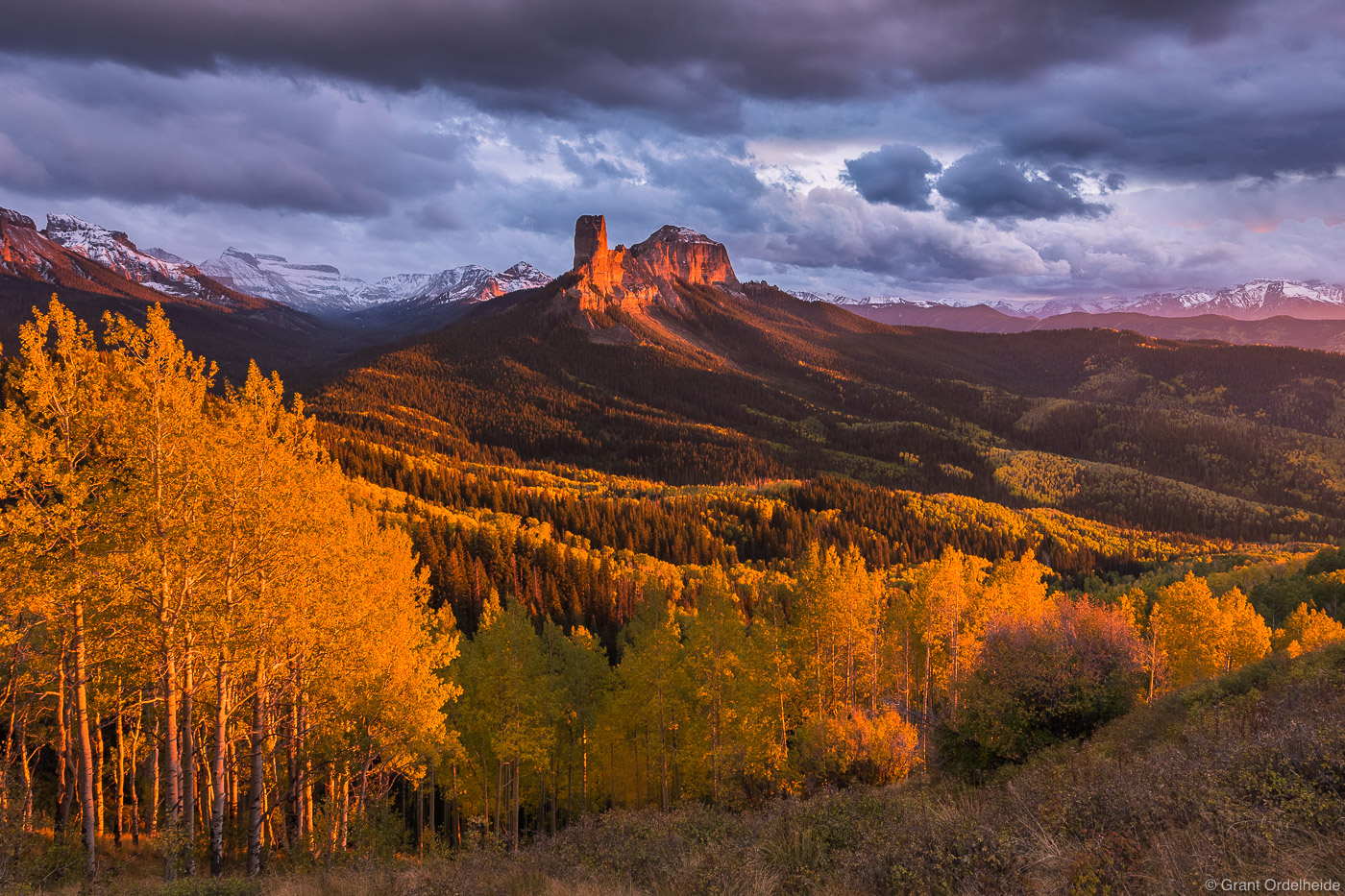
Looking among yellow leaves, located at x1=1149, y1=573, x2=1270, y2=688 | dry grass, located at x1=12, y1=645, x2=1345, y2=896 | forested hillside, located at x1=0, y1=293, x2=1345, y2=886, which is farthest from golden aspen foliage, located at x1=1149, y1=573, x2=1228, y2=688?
dry grass, located at x1=12, y1=645, x2=1345, y2=896

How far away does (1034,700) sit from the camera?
22.9m

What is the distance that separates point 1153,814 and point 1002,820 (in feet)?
8.12

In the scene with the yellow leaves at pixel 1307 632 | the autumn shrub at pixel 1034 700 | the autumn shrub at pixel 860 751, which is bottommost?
the yellow leaves at pixel 1307 632

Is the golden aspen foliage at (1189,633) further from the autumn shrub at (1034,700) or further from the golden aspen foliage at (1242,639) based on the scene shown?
the autumn shrub at (1034,700)

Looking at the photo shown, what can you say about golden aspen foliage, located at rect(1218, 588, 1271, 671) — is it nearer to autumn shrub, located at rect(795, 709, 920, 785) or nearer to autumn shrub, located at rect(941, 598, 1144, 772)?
autumn shrub, located at rect(941, 598, 1144, 772)

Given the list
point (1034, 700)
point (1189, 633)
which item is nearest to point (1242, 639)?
point (1189, 633)

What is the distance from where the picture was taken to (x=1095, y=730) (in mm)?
22203

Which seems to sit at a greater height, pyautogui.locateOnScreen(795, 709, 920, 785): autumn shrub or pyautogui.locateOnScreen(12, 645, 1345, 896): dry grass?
pyautogui.locateOnScreen(12, 645, 1345, 896): dry grass

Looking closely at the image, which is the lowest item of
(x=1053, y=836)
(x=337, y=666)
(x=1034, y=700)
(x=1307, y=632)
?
(x=1307, y=632)

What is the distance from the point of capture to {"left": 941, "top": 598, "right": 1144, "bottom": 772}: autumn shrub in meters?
22.7

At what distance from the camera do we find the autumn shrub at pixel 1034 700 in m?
22.7

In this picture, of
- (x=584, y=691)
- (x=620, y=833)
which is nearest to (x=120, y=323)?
(x=620, y=833)

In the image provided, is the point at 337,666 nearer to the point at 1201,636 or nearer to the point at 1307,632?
the point at 1201,636

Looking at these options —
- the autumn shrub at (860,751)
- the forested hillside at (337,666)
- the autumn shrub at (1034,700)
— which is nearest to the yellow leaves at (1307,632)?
the forested hillside at (337,666)
